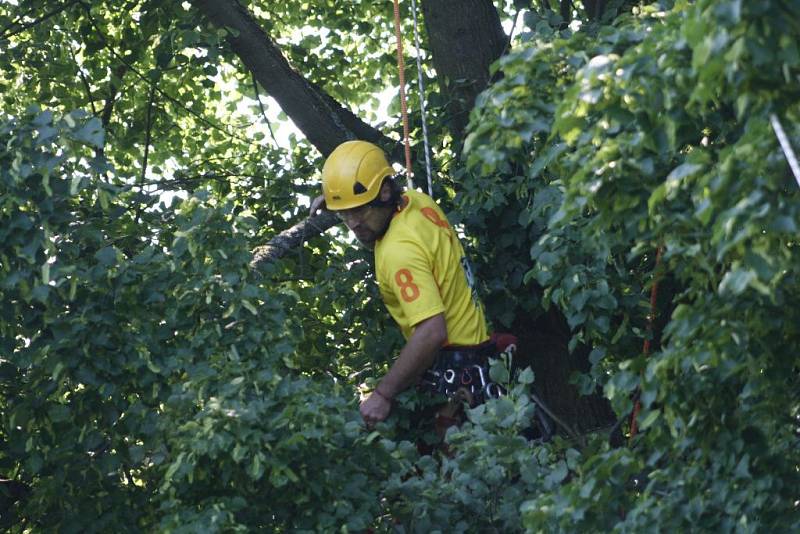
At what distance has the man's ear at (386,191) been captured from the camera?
600 centimetres

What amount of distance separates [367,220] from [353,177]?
178 millimetres

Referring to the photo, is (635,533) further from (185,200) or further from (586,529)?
(185,200)

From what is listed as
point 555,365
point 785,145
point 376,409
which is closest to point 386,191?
point 376,409

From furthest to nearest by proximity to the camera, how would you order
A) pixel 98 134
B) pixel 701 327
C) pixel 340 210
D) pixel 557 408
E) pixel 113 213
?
pixel 557 408 < pixel 340 210 < pixel 113 213 < pixel 98 134 < pixel 701 327

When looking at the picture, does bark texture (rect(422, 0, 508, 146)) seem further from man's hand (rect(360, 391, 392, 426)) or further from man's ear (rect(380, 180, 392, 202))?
man's hand (rect(360, 391, 392, 426))

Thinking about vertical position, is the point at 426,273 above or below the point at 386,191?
below

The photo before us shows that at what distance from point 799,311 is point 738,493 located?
1.64 feet

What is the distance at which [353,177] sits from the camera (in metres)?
6.00

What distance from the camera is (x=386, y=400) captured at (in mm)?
5945

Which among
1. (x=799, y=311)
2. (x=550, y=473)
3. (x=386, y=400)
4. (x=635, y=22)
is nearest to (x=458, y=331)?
(x=386, y=400)

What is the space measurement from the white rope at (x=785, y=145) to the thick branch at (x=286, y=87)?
3.90 meters

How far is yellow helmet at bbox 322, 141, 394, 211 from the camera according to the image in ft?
19.6

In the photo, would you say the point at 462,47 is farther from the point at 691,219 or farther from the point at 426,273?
the point at 691,219

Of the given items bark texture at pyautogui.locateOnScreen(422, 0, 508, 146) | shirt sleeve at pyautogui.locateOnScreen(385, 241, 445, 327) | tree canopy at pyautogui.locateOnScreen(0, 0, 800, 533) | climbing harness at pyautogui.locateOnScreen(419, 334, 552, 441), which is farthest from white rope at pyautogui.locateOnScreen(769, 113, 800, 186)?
bark texture at pyautogui.locateOnScreen(422, 0, 508, 146)
